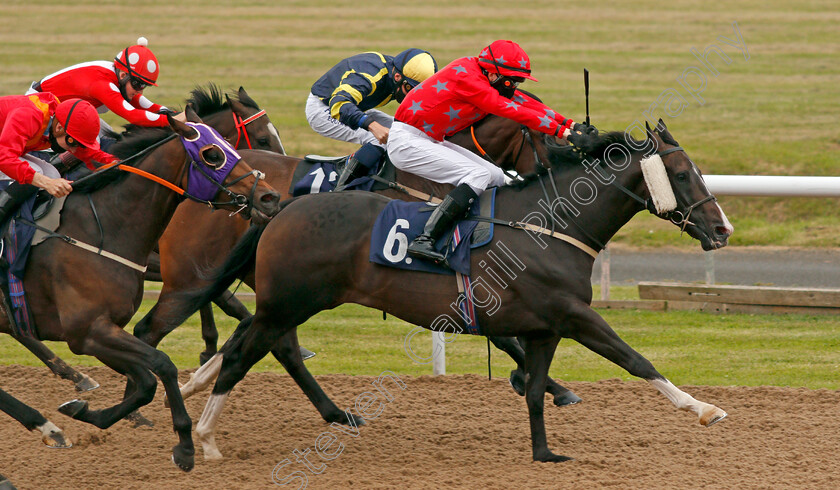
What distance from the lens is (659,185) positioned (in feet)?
16.2

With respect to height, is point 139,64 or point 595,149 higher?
point 139,64

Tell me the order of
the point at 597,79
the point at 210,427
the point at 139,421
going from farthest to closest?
the point at 597,79
the point at 139,421
the point at 210,427

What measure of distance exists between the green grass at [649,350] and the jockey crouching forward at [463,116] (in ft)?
6.75

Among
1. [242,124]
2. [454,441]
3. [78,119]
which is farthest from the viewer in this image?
[242,124]

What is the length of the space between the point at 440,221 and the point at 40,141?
212 cm

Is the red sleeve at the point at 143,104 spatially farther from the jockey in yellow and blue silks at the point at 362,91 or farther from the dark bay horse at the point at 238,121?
the jockey in yellow and blue silks at the point at 362,91

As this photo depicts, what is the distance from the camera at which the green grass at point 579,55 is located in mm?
13219

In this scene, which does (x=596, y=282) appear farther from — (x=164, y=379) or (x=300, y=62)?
(x=300, y=62)

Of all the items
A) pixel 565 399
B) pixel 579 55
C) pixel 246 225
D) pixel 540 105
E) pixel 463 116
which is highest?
pixel 579 55

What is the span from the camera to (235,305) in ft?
22.6

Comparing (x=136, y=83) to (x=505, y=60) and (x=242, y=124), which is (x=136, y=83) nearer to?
(x=242, y=124)

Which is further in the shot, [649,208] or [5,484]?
[649,208]

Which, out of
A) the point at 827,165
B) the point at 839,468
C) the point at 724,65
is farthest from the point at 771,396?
the point at 724,65

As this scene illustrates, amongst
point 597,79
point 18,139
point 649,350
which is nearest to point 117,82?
point 18,139
